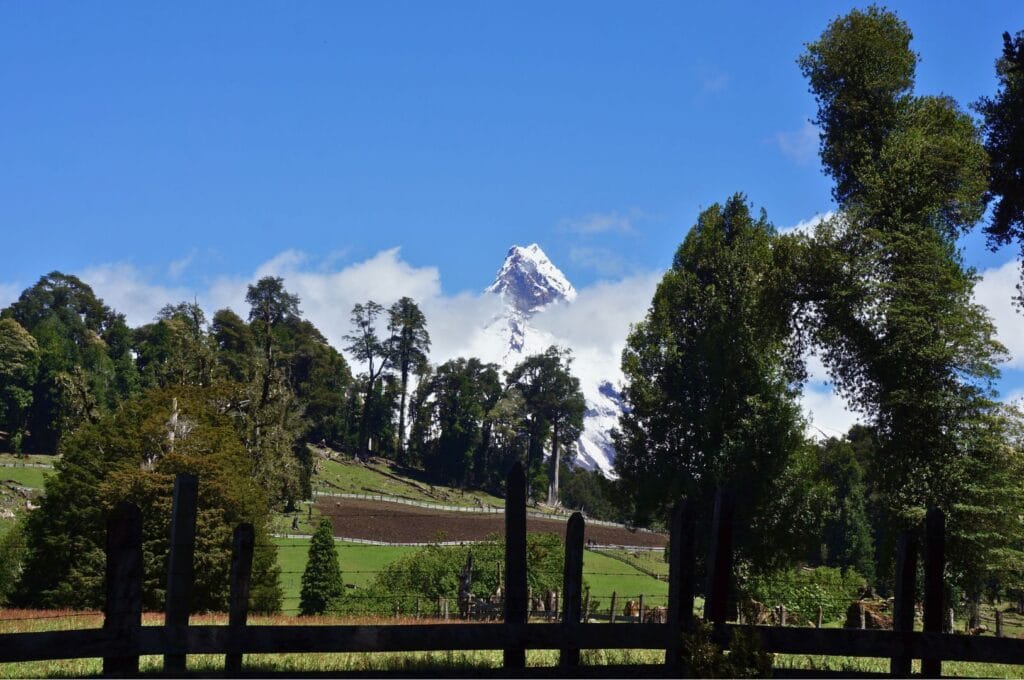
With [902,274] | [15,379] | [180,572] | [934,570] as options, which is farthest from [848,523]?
[15,379]

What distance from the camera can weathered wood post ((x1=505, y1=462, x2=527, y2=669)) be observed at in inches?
389

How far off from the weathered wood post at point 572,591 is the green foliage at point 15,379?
407ft

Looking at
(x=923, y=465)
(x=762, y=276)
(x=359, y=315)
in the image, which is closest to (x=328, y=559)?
(x=762, y=276)

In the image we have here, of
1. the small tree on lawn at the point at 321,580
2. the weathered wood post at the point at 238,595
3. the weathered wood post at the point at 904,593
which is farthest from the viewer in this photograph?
the small tree on lawn at the point at 321,580

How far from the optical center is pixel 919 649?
11.0m

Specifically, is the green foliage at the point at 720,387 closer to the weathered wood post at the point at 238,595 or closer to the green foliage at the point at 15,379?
the weathered wood post at the point at 238,595

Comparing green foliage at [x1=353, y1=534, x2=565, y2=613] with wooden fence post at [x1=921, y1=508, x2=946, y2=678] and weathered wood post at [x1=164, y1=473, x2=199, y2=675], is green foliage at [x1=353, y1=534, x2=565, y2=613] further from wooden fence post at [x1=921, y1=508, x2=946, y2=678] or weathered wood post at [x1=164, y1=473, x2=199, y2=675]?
weathered wood post at [x1=164, y1=473, x2=199, y2=675]

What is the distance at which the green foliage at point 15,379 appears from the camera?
12538 centimetres

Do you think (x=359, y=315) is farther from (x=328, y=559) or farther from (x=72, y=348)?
(x=328, y=559)

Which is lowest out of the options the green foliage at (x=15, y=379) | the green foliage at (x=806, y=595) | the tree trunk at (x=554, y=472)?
the green foliage at (x=806, y=595)

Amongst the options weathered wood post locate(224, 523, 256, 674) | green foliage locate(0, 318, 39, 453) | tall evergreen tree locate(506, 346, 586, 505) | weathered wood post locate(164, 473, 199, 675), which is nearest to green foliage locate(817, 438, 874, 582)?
tall evergreen tree locate(506, 346, 586, 505)

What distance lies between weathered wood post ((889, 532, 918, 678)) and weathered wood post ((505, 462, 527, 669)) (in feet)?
14.3

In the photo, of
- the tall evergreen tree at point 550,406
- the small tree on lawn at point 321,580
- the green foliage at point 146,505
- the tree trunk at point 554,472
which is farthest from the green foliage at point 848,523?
the green foliage at point 146,505

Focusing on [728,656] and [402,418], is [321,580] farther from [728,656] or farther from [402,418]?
[402,418]
